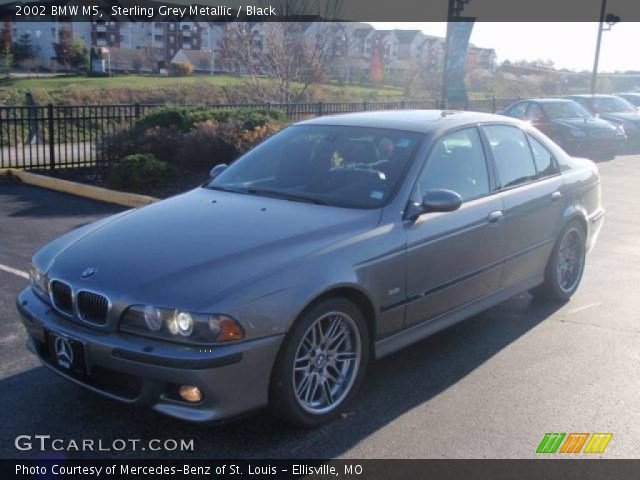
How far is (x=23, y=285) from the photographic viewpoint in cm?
631

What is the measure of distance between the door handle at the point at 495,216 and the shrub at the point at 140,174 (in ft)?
22.2

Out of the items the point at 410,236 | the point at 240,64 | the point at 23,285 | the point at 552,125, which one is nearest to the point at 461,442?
the point at 410,236

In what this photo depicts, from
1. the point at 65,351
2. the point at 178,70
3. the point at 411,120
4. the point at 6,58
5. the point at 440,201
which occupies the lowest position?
the point at 65,351

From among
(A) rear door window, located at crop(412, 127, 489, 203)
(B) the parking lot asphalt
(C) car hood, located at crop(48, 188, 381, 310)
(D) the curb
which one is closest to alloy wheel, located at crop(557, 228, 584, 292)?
(B) the parking lot asphalt

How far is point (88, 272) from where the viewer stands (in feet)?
12.5

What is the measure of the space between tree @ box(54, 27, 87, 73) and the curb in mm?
44926

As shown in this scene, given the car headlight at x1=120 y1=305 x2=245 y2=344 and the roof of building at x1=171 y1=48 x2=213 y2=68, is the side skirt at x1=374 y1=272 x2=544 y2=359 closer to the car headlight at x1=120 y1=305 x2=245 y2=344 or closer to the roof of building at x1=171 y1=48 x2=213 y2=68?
the car headlight at x1=120 y1=305 x2=245 y2=344

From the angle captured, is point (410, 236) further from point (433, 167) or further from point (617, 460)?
point (617, 460)

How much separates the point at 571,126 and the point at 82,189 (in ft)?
40.2

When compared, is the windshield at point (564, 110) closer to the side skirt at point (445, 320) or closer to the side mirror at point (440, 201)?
the side skirt at point (445, 320)

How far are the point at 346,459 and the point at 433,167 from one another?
2.11 metres

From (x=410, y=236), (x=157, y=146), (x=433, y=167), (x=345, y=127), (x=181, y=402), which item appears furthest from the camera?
(x=157, y=146)

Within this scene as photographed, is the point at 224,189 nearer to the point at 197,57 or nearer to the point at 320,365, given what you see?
the point at 320,365

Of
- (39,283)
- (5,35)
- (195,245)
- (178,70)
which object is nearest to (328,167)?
(195,245)
